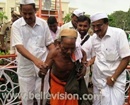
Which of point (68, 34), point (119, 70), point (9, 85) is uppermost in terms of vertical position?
→ point (68, 34)

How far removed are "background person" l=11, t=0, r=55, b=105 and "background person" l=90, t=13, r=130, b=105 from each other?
0.68m

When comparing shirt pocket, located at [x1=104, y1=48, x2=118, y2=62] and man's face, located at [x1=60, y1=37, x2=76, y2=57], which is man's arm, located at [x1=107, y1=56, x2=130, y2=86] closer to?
shirt pocket, located at [x1=104, y1=48, x2=118, y2=62]

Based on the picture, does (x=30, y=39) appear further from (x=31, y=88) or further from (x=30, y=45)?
(x=31, y=88)

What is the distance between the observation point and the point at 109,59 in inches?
149

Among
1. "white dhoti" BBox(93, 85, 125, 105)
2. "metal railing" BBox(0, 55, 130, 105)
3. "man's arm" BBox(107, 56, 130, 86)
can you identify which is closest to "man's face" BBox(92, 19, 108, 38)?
"man's arm" BBox(107, 56, 130, 86)

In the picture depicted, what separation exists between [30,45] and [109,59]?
3.30ft

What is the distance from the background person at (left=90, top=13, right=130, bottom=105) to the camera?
368 cm

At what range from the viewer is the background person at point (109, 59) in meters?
3.68

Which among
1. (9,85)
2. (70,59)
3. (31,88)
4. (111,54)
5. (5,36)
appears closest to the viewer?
(70,59)

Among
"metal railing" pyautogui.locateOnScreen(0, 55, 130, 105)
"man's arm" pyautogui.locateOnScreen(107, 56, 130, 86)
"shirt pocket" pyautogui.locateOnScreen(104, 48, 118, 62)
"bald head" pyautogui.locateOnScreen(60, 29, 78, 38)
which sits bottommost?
"metal railing" pyautogui.locateOnScreen(0, 55, 130, 105)

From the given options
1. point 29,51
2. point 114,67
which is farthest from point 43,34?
point 114,67

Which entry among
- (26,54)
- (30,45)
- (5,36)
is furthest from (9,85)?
(5,36)

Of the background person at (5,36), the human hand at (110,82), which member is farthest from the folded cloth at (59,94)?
the background person at (5,36)

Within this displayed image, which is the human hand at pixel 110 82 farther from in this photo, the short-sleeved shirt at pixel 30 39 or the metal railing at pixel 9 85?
the metal railing at pixel 9 85
